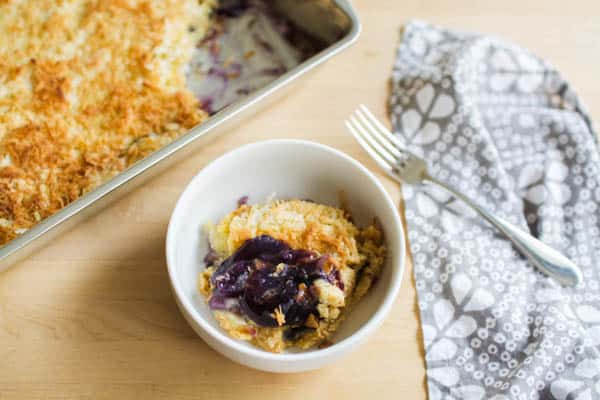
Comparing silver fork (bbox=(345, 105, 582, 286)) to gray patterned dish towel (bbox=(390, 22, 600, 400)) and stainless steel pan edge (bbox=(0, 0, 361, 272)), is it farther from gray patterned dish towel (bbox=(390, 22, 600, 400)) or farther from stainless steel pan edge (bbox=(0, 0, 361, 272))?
stainless steel pan edge (bbox=(0, 0, 361, 272))

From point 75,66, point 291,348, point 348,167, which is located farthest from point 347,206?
point 75,66

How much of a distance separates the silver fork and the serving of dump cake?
235 mm

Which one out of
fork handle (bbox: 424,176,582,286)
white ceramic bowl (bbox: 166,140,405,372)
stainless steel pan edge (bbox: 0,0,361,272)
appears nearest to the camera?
white ceramic bowl (bbox: 166,140,405,372)

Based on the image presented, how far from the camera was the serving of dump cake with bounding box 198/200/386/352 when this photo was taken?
3.57ft

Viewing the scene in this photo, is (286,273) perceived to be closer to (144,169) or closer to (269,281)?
(269,281)

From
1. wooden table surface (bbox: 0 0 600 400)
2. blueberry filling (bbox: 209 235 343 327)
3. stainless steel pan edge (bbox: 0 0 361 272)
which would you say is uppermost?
stainless steel pan edge (bbox: 0 0 361 272)

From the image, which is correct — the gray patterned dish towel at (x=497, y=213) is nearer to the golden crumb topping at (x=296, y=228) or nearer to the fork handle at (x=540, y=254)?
the fork handle at (x=540, y=254)

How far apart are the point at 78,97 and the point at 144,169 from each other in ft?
0.99

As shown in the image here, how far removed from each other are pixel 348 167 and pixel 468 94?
472mm

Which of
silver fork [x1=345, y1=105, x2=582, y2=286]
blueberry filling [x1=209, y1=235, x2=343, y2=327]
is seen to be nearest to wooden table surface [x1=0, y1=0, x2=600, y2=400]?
silver fork [x1=345, y1=105, x2=582, y2=286]

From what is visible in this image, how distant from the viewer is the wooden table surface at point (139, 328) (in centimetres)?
116

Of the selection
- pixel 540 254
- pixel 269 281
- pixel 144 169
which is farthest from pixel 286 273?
pixel 540 254

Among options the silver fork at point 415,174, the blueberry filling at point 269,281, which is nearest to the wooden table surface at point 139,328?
the silver fork at point 415,174

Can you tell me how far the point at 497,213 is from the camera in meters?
1.41
